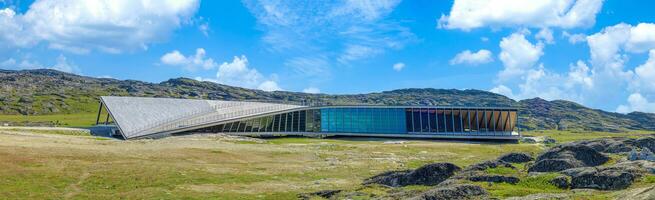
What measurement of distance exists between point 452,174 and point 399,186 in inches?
166

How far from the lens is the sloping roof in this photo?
94.3 meters

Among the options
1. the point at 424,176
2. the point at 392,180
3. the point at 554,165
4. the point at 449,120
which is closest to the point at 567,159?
the point at 554,165

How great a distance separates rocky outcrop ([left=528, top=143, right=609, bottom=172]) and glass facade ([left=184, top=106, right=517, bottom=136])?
7008cm

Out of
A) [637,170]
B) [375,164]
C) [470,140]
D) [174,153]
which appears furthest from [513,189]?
[470,140]

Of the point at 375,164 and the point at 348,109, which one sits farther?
the point at 348,109

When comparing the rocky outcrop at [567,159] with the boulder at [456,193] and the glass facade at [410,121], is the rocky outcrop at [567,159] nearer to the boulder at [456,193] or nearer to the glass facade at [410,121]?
the boulder at [456,193]

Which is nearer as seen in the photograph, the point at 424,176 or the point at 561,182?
the point at 561,182

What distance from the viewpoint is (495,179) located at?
31797 mm

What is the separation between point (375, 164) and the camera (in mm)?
57562

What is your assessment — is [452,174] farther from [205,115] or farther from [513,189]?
[205,115]

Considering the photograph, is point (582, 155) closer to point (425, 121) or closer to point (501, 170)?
point (501, 170)

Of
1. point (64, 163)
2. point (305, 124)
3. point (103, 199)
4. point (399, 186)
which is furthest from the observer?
point (305, 124)

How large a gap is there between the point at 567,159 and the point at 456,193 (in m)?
14.3

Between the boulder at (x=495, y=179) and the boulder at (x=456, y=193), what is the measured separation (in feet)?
14.3
